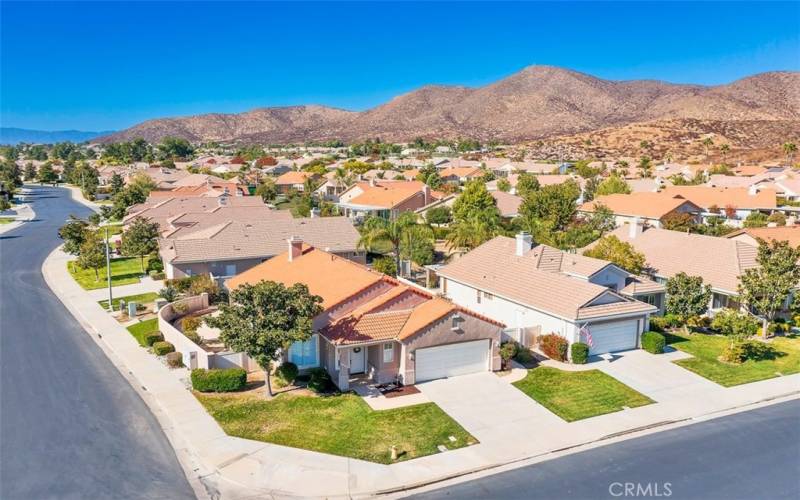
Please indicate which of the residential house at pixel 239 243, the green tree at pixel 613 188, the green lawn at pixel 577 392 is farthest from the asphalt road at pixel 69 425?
the green tree at pixel 613 188

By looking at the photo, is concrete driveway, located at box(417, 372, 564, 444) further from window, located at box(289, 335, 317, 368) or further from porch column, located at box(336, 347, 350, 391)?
window, located at box(289, 335, 317, 368)

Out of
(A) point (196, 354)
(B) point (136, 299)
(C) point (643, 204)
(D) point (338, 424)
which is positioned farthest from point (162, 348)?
(C) point (643, 204)

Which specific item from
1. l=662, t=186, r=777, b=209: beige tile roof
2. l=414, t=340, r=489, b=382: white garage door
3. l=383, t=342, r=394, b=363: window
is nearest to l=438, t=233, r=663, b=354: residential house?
l=414, t=340, r=489, b=382: white garage door

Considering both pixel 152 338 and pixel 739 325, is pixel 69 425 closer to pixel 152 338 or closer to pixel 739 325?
pixel 152 338

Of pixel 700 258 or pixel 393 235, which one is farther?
pixel 393 235

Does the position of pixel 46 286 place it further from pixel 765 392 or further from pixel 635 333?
pixel 765 392

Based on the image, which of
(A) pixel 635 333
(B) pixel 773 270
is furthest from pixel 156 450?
(B) pixel 773 270

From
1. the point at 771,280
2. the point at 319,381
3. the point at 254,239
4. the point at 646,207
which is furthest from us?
the point at 646,207
